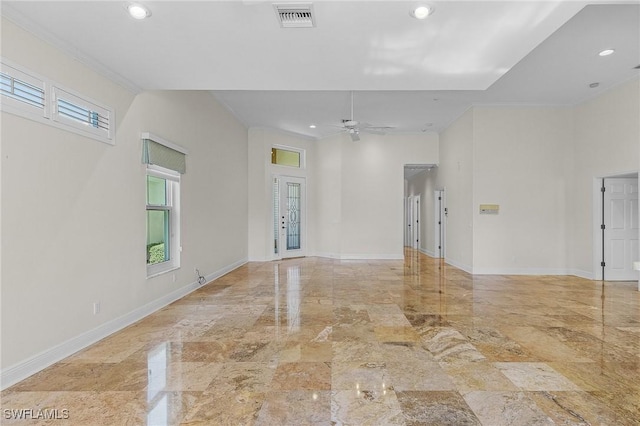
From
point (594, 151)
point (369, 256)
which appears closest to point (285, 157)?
point (369, 256)

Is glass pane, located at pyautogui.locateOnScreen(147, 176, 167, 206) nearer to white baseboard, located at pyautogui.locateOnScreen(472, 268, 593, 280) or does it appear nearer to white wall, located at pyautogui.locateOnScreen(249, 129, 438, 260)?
white wall, located at pyautogui.locateOnScreen(249, 129, 438, 260)

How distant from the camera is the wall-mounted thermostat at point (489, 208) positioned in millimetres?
6867

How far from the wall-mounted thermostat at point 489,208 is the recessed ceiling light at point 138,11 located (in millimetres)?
6553

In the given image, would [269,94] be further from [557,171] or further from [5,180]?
[557,171]

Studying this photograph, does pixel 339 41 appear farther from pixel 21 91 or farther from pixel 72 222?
pixel 72 222

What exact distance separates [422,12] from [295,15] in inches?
39.2

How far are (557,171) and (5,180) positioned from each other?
27.9 ft

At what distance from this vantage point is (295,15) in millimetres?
2654

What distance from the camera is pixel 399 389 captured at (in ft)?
7.78

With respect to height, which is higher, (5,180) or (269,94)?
(269,94)

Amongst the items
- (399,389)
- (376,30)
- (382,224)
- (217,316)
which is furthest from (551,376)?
(382,224)

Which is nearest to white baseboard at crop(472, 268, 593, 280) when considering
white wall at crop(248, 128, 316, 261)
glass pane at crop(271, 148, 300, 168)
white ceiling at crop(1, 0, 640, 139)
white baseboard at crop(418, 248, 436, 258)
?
white baseboard at crop(418, 248, 436, 258)

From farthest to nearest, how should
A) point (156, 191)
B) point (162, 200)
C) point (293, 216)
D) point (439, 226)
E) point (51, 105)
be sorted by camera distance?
point (439, 226)
point (293, 216)
point (162, 200)
point (156, 191)
point (51, 105)

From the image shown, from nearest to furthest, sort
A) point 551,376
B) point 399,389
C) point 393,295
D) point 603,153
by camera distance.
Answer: point 399,389, point 551,376, point 393,295, point 603,153
